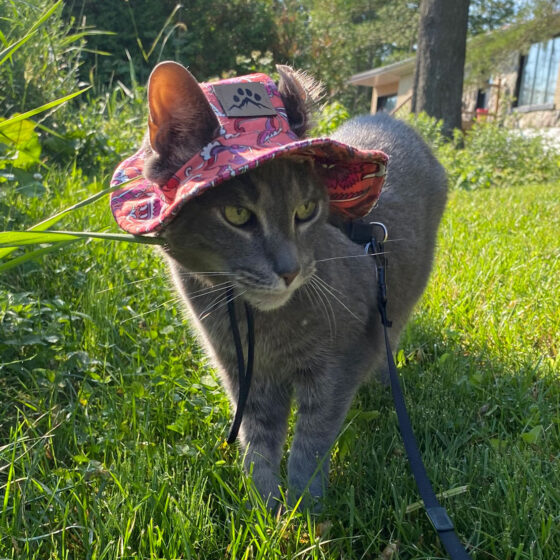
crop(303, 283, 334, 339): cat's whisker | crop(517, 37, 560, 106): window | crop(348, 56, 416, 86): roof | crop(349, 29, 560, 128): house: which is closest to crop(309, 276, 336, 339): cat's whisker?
crop(303, 283, 334, 339): cat's whisker

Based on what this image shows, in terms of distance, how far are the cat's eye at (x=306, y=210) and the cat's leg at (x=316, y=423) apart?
470 millimetres

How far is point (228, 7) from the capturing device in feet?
41.9

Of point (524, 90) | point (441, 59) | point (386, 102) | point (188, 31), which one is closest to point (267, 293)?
point (441, 59)

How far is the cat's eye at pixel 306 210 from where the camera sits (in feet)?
5.43

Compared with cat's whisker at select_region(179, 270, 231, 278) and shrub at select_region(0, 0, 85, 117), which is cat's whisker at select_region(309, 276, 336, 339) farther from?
shrub at select_region(0, 0, 85, 117)

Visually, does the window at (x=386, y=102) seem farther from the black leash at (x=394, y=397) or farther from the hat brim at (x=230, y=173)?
the hat brim at (x=230, y=173)

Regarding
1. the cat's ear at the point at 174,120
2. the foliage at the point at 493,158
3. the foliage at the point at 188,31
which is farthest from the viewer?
the foliage at the point at 188,31

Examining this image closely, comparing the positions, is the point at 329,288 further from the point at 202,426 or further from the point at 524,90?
the point at 524,90

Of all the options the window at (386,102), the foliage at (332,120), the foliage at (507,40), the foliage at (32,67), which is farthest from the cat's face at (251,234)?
the window at (386,102)

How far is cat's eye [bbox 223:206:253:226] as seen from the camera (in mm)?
1501

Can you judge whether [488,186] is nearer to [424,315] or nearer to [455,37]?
[455,37]

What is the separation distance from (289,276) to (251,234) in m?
0.15

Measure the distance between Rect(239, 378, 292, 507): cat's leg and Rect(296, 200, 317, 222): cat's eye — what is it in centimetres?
52

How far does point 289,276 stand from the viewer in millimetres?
1478
